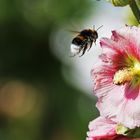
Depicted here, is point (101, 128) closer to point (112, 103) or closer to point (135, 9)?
point (112, 103)

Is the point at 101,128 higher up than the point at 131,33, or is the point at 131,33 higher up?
the point at 131,33

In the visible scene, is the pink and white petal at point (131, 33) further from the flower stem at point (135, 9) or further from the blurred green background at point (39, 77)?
the blurred green background at point (39, 77)

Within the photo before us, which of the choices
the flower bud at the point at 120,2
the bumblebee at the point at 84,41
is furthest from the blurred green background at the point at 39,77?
the flower bud at the point at 120,2

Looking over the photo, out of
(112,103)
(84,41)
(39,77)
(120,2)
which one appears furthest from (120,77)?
(39,77)

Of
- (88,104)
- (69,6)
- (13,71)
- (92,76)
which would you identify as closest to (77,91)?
(88,104)

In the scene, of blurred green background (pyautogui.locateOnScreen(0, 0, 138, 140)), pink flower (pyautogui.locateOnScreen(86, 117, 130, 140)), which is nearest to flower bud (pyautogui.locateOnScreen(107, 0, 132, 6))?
pink flower (pyautogui.locateOnScreen(86, 117, 130, 140))

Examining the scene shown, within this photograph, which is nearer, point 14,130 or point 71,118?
point 14,130

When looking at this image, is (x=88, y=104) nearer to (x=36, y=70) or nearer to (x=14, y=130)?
(x=36, y=70)
